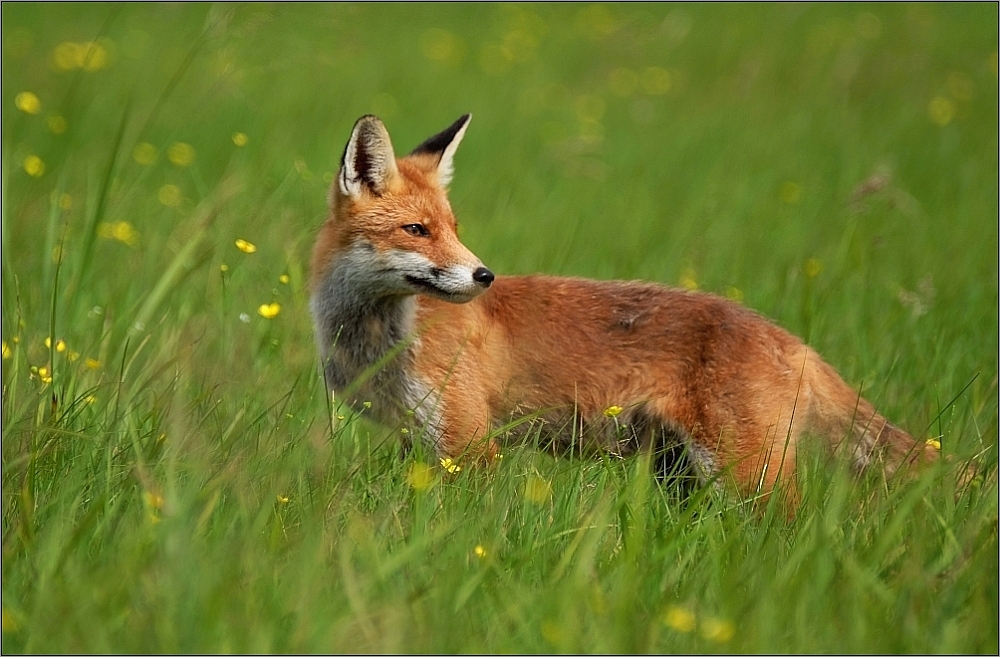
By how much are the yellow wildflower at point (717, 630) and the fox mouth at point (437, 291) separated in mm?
2333

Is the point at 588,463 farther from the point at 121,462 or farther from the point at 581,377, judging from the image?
the point at 121,462

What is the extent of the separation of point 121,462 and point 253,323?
2.14 meters

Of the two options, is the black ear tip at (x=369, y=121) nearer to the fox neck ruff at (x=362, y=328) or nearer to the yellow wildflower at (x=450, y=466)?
the fox neck ruff at (x=362, y=328)

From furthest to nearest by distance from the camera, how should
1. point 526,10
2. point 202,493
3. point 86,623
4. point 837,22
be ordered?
point 526,10, point 837,22, point 202,493, point 86,623

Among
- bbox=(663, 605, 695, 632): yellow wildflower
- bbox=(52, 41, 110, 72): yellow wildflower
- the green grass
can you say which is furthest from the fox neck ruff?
bbox=(52, 41, 110, 72): yellow wildflower

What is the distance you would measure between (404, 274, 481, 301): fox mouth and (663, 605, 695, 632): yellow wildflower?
2205mm

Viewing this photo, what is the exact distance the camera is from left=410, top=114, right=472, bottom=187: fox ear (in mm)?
6141

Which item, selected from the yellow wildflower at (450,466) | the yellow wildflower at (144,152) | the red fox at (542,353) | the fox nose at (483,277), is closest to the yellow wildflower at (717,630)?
the yellow wildflower at (450,466)

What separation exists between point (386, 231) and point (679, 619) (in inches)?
116

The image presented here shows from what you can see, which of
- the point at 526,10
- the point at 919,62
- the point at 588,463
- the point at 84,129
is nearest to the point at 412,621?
the point at 588,463

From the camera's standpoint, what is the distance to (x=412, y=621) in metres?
3.36

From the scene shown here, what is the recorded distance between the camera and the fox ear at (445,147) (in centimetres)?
614

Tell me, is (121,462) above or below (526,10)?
below

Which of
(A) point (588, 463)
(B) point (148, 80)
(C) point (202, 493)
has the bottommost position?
(A) point (588, 463)
